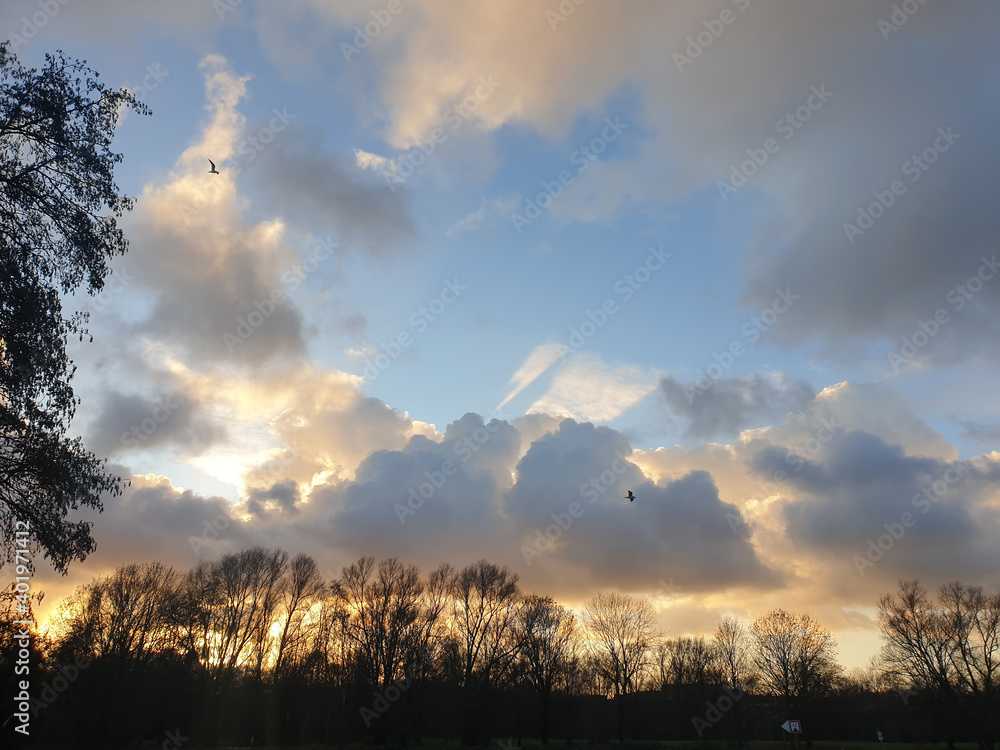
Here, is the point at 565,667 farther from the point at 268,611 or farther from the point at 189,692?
the point at 189,692

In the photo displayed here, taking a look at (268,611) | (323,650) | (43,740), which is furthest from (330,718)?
(43,740)

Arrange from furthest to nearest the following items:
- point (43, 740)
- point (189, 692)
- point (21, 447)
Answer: point (189, 692)
point (43, 740)
point (21, 447)

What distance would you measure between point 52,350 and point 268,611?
55362mm

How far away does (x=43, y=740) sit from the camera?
22.4m
